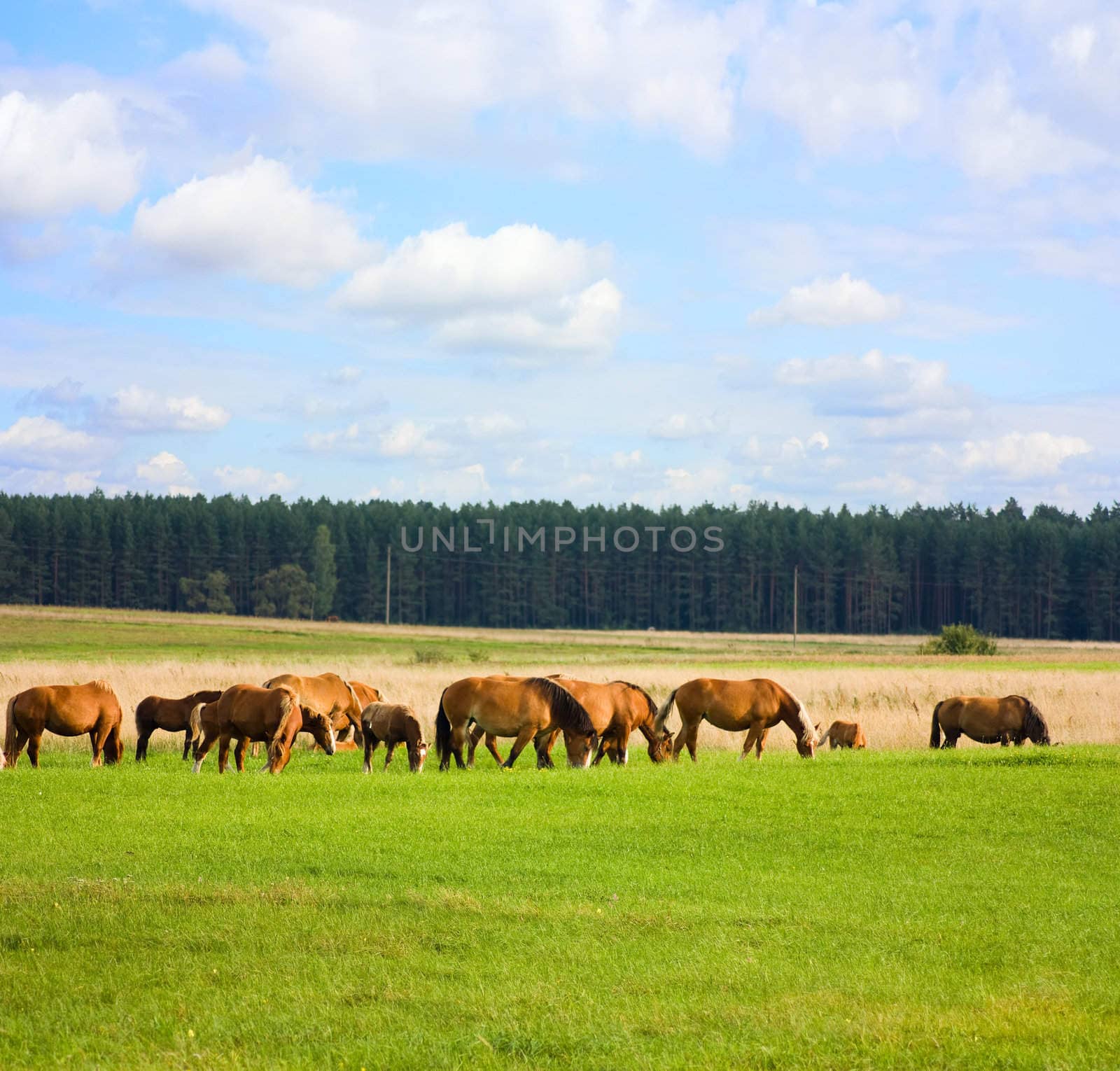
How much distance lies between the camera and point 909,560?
357ft

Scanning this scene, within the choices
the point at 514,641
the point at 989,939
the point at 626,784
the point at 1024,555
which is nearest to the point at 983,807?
the point at 626,784

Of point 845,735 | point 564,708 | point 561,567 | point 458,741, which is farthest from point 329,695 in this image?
point 561,567

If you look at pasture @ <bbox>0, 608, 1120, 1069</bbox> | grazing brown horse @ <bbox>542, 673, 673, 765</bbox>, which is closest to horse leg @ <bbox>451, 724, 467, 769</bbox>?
grazing brown horse @ <bbox>542, 673, 673, 765</bbox>

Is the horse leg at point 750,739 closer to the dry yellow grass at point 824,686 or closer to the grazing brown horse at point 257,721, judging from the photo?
the dry yellow grass at point 824,686

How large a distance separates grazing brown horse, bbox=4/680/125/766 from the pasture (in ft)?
1.83

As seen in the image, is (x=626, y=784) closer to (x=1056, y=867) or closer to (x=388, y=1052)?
(x=1056, y=867)

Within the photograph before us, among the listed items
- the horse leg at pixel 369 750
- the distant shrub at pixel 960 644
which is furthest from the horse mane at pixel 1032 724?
the distant shrub at pixel 960 644

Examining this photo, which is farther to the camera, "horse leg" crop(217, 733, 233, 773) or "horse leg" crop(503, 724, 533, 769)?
"horse leg" crop(503, 724, 533, 769)

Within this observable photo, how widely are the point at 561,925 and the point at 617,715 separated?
34.9 ft

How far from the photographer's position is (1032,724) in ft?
65.8

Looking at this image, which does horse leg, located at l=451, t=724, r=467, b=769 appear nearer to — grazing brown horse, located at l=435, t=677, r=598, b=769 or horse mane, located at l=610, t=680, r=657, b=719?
grazing brown horse, located at l=435, t=677, r=598, b=769

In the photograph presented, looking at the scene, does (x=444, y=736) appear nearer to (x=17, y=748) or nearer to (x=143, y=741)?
(x=143, y=741)

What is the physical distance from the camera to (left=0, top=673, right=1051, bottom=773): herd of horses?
16.8 m

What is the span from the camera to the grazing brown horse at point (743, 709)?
1880 centimetres
